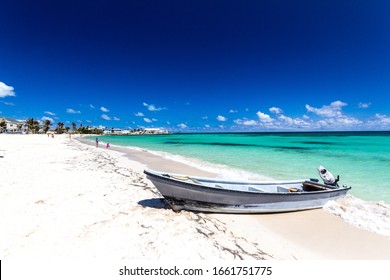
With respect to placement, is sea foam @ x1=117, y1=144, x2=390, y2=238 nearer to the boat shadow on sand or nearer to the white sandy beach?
the white sandy beach

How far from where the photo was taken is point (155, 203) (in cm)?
658

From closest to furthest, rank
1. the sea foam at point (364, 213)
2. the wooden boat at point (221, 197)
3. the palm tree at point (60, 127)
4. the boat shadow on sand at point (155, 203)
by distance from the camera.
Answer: the wooden boat at point (221, 197) < the sea foam at point (364, 213) < the boat shadow on sand at point (155, 203) < the palm tree at point (60, 127)

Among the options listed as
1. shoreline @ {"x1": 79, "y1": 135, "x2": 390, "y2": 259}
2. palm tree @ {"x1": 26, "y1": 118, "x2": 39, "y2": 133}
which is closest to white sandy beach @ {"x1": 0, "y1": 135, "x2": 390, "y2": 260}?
shoreline @ {"x1": 79, "y1": 135, "x2": 390, "y2": 259}

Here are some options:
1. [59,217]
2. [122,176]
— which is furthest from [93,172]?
[59,217]

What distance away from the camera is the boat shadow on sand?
6.31m

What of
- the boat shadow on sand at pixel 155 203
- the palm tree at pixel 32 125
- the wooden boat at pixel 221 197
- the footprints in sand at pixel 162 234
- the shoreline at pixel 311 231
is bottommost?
the shoreline at pixel 311 231

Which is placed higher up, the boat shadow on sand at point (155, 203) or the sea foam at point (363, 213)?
the boat shadow on sand at point (155, 203)

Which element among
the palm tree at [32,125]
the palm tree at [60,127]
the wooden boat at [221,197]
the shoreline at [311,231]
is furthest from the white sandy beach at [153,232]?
the palm tree at [60,127]

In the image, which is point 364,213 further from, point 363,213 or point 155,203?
point 155,203

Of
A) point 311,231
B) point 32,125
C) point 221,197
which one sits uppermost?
point 32,125

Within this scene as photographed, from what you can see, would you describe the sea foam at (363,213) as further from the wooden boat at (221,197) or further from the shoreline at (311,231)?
the wooden boat at (221,197)

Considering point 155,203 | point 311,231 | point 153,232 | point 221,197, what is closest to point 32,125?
point 155,203

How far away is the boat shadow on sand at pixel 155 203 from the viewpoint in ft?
20.7

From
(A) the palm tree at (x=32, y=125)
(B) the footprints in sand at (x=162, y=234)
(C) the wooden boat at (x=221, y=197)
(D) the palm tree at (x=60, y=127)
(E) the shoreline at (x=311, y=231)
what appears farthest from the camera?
(D) the palm tree at (x=60, y=127)
